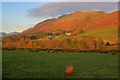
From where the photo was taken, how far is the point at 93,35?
14350 cm

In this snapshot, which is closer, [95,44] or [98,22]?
[95,44]

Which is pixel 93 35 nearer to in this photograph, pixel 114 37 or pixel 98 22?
pixel 114 37

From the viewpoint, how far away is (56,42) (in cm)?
11912

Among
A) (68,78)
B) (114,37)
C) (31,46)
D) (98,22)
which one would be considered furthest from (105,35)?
(68,78)

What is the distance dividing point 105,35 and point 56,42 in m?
28.4

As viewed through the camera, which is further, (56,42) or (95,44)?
(56,42)

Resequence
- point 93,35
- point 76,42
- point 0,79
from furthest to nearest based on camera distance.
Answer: point 93,35 < point 76,42 < point 0,79

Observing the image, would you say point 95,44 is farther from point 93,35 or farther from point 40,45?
point 93,35

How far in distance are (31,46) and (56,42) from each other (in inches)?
497

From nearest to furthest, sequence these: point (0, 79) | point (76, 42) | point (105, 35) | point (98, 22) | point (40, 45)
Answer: point (0, 79) < point (76, 42) < point (40, 45) < point (105, 35) < point (98, 22)

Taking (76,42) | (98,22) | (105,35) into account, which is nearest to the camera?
(76,42)

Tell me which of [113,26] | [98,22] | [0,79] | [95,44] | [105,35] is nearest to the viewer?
[0,79]

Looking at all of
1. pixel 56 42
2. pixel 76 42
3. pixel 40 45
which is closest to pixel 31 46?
pixel 40 45

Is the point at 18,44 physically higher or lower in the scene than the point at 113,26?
lower
